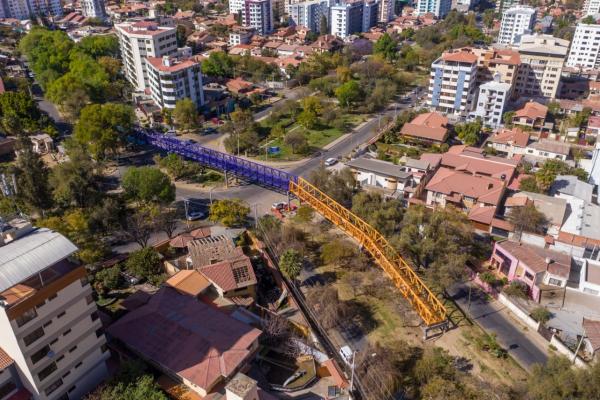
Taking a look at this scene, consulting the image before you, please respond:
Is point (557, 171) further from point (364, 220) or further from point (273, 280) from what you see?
point (273, 280)

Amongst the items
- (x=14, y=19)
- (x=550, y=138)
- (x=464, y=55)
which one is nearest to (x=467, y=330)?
(x=550, y=138)

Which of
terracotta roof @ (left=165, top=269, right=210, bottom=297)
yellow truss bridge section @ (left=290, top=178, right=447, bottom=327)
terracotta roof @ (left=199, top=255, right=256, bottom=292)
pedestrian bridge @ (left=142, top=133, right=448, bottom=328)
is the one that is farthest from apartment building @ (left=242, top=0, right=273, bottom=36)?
terracotta roof @ (left=165, top=269, right=210, bottom=297)

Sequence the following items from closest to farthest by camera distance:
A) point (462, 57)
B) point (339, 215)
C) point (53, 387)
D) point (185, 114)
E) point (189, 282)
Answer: point (53, 387)
point (189, 282)
point (339, 215)
point (185, 114)
point (462, 57)

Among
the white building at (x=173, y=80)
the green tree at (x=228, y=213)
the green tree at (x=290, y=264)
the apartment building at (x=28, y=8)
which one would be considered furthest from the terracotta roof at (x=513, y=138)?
the apartment building at (x=28, y=8)

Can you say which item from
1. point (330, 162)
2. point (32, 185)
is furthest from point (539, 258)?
point (32, 185)

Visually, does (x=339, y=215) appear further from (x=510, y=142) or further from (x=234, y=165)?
(x=510, y=142)

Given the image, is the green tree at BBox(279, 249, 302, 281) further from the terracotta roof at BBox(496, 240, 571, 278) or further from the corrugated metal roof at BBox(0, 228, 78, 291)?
the terracotta roof at BBox(496, 240, 571, 278)
